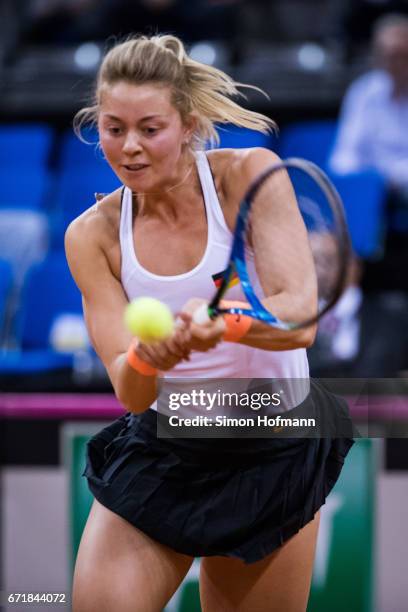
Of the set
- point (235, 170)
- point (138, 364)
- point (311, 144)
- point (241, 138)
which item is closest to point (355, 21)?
point (311, 144)

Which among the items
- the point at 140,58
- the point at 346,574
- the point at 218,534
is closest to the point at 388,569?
the point at 346,574

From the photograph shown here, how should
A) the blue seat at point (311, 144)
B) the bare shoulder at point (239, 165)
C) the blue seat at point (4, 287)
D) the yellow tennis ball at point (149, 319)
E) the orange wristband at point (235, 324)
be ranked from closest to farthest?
1. the yellow tennis ball at point (149, 319)
2. the orange wristband at point (235, 324)
3. the bare shoulder at point (239, 165)
4. the blue seat at point (4, 287)
5. the blue seat at point (311, 144)

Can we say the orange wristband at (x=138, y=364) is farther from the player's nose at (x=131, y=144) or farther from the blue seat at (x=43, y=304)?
the blue seat at (x=43, y=304)

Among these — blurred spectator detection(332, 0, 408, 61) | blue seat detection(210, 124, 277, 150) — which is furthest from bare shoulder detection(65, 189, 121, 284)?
blurred spectator detection(332, 0, 408, 61)

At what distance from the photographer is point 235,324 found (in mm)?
1822

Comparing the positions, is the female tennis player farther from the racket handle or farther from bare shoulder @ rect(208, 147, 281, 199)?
the racket handle

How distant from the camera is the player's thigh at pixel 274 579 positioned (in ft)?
6.86

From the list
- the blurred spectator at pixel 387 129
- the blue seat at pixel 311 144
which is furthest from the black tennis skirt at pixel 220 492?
the blue seat at pixel 311 144

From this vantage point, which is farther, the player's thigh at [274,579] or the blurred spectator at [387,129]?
the blurred spectator at [387,129]

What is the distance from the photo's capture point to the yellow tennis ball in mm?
1652

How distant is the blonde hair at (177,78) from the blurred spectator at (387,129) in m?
2.25

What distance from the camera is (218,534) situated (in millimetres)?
2045

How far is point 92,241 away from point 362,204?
2352mm

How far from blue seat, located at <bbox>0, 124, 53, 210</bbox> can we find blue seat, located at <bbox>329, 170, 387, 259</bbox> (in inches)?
58.3
